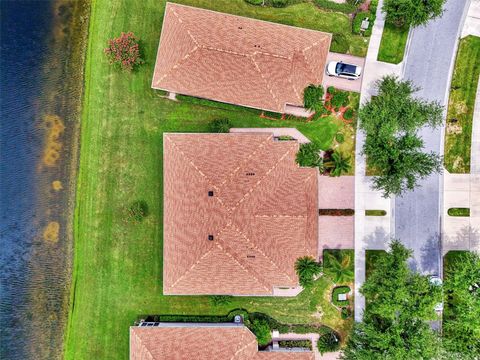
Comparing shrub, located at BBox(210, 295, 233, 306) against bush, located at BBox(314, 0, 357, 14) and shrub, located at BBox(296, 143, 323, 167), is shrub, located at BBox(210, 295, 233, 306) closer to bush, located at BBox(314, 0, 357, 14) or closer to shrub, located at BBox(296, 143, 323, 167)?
shrub, located at BBox(296, 143, 323, 167)

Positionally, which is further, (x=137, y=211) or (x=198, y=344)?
(x=137, y=211)

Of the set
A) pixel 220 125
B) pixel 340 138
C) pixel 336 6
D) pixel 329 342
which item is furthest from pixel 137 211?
pixel 336 6

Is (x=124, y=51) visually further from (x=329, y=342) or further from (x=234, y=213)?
(x=329, y=342)

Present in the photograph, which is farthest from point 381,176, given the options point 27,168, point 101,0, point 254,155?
point 27,168

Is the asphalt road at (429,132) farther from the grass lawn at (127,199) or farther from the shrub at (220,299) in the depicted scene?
the shrub at (220,299)

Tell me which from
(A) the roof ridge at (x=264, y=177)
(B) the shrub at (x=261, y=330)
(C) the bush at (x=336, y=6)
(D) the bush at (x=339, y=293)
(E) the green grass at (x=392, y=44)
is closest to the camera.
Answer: (A) the roof ridge at (x=264, y=177)

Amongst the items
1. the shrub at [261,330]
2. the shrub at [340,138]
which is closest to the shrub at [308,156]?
the shrub at [340,138]
